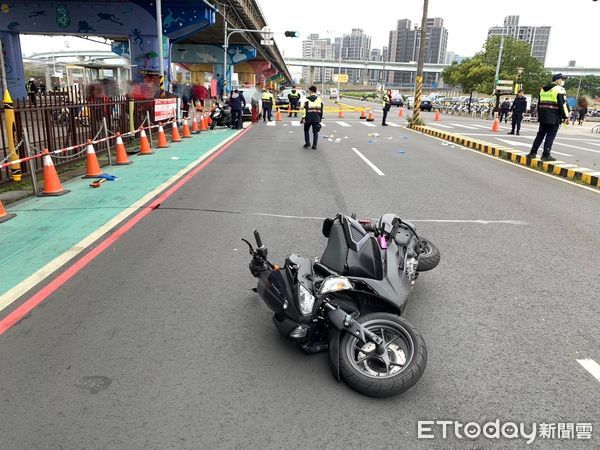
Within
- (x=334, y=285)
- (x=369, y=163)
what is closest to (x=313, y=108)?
(x=369, y=163)

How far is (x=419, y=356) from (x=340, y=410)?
618 millimetres

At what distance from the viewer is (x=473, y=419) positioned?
2982 mm

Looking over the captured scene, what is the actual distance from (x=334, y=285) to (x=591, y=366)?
1941 millimetres

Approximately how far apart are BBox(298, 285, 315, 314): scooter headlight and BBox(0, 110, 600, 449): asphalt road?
430 mm

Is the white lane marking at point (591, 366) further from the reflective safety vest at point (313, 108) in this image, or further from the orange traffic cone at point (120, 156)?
the reflective safety vest at point (313, 108)

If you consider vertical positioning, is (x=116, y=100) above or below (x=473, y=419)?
above

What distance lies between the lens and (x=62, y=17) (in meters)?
26.3

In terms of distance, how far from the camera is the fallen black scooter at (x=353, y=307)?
3193 mm

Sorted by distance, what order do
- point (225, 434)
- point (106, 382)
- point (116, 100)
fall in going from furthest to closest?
point (116, 100)
point (106, 382)
point (225, 434)

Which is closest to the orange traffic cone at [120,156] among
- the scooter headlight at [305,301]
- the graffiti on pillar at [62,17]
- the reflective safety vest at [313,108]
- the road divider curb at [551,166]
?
the reflective safety vest at [313,108]

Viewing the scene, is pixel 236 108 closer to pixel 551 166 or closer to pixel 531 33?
pixel 551 166

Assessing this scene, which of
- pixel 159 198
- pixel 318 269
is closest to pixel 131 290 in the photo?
pixel 318 269

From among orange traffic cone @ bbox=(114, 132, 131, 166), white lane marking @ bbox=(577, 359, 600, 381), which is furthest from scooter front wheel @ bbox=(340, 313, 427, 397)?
orange traffic cone @ bbox=(114, 132, 131, 166)

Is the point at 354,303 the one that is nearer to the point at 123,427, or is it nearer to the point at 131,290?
the point at 123,427
